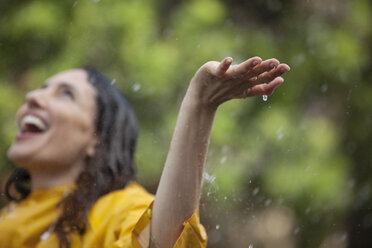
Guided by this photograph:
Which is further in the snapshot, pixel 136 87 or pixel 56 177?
pixel 136 87

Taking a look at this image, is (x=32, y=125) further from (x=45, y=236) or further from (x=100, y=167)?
(x=45, y=236)

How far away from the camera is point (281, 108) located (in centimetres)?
412

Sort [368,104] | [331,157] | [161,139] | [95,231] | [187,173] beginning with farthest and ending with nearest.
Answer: [368,104] → [331,157] → [161,139] → [95,231] → [187,173]

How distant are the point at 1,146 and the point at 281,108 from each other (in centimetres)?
213

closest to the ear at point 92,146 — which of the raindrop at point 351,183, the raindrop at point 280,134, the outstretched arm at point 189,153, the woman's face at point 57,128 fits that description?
the woman's face at point 57,128

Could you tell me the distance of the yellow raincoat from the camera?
1.23 m

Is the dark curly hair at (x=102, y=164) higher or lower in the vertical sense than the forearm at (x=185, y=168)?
lower

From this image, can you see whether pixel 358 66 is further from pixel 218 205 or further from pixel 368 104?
pixel 218 205

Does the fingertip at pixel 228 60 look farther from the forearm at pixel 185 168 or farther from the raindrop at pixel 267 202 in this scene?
the raindrop at pixel 267 202

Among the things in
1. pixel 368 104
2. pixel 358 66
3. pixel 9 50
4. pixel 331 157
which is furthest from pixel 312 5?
pixel 9 50

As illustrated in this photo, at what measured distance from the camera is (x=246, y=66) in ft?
3.26

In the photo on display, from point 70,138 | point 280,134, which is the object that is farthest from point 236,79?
point 280,134

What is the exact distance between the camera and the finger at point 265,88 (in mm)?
1060

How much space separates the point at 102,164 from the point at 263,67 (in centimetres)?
84
